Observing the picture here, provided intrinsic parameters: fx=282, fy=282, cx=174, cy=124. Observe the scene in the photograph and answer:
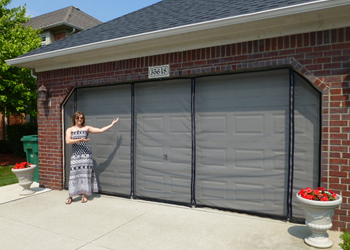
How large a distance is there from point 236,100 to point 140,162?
7.45 feet

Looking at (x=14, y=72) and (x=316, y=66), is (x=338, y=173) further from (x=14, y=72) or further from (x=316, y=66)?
(x=14, y=72)

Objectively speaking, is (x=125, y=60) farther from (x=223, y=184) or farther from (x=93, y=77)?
(x=223, y=184)

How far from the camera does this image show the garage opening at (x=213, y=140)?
4.24 m

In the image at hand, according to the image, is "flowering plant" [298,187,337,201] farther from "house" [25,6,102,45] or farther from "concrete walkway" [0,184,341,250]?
"house" [25,6,102,45]

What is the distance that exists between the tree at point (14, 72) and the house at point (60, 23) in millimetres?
6983

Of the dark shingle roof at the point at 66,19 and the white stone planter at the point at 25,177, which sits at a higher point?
the dark shingle roof at the point at 66,19

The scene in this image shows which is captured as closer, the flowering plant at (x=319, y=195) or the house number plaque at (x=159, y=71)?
the flowering plant at (x=319, y=195)

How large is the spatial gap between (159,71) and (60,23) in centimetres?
1580

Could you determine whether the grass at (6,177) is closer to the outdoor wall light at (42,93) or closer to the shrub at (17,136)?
the outdoor wall light at (42,93)

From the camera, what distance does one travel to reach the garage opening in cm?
424

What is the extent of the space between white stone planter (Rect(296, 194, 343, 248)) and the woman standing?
360 centimetres

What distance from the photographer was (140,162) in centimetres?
562

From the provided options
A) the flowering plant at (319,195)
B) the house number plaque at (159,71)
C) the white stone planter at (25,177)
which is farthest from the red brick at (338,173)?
the white stone planter at (25,177)

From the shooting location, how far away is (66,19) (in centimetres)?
1869
